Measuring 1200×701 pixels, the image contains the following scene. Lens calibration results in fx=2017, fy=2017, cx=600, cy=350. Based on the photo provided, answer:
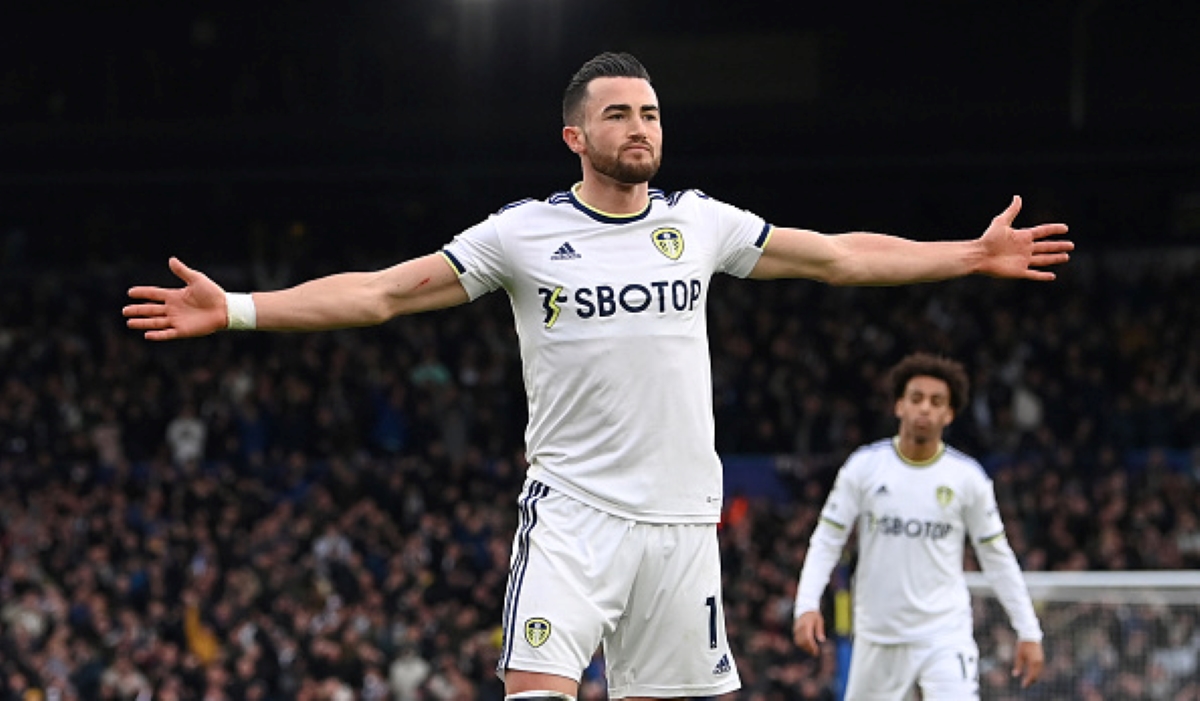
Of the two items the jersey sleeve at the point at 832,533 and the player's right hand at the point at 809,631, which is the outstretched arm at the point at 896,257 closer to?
the player's right hand at the point at 809,631

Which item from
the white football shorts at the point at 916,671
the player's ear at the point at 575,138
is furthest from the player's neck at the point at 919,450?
the player's ear at the point at 575,138

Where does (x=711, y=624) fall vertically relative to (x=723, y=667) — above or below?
above

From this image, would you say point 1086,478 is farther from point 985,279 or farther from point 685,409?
point 685,409

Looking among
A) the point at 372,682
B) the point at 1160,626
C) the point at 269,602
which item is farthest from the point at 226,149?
the point at 1160,626

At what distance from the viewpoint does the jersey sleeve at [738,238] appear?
6035 millimetres

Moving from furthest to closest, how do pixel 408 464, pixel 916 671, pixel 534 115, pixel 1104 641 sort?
pixel 534 115, pixel 408 464, pixel 1104 641, pixel 916 671

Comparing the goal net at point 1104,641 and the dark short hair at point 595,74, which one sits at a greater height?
the dark short hair at point 595,74

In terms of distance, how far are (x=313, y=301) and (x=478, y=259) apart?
503 millimetres

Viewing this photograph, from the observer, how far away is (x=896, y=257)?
20.1ft

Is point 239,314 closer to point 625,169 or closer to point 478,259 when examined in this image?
point 478,259

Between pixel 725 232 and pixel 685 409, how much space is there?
57 cm

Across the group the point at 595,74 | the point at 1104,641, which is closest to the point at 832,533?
the point at 595,74

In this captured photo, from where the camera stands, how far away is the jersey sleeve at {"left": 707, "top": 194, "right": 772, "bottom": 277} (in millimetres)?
6035

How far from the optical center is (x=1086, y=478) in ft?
69.2
